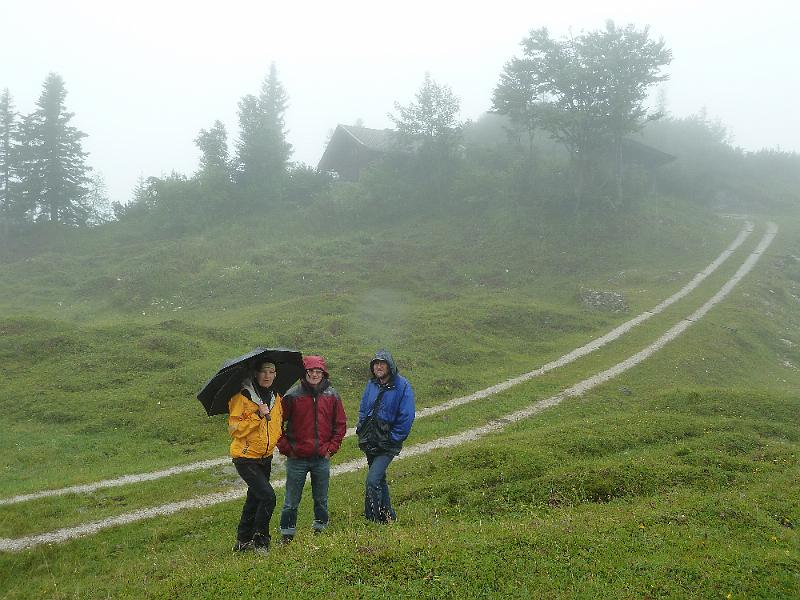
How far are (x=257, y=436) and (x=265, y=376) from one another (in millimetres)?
854

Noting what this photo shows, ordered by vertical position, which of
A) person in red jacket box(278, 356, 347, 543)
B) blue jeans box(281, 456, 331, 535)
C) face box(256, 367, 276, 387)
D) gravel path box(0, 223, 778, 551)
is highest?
face box(256, 367, 276, 387)

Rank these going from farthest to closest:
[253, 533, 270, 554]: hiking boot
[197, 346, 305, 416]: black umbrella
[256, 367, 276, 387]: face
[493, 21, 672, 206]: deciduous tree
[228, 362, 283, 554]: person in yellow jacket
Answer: [493, 21, 672, 206]: deciduous tree < [253, 533, 270, 554]: hiking boot < [256, 367, 276, 387]: face < [228, 362, 283, 554]: person in yellow jacket < [197, 346, 305, 416]: black umbrella

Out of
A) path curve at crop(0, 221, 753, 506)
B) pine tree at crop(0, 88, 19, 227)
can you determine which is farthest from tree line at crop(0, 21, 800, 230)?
path curve at crop(0, 221, 753, 506)

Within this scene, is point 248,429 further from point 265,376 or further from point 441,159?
point 441,159

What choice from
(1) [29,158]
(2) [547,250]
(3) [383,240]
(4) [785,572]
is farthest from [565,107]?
(1) [29,158]

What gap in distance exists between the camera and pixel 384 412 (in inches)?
340

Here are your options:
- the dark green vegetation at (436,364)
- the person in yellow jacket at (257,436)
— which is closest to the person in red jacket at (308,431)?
the person in yellow jacket at (257,436)

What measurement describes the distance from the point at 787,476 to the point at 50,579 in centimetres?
1382

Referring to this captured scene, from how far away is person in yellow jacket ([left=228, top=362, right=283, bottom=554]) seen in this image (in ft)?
25.1

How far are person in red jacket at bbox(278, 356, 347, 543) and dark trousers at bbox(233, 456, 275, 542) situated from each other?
39 centimetres

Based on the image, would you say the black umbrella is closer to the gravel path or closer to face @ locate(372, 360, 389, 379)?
face @ locate(372, 360, 389, 379)

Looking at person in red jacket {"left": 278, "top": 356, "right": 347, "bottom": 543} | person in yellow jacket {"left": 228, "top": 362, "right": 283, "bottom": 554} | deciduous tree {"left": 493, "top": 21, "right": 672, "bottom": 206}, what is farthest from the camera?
deciduous tree {"left": 493, "top": 21, "right": 672, "bottom": 206}

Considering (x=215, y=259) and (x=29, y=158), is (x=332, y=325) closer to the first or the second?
(x=215, y=259)

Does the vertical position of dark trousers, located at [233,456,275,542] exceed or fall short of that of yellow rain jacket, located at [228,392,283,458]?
it falls short
